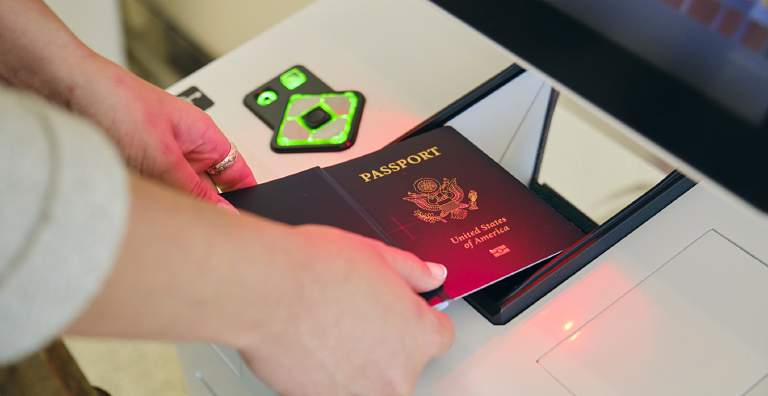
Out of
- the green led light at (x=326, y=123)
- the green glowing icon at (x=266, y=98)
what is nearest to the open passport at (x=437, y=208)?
the green led light at (x=326, y=123)

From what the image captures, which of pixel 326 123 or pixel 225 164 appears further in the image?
pixel 326 123

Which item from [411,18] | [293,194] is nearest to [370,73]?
[411,18]

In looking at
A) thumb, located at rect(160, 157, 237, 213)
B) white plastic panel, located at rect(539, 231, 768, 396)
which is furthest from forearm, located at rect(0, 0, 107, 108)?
white plastic panel, located at rect(539, 231, 768, 396)

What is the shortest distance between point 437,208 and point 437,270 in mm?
92

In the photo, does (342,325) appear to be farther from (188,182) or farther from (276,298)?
(188,182)

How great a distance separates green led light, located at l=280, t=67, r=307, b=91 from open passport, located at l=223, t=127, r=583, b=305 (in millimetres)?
224

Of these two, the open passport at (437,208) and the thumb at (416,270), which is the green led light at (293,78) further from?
the thumb at (416,270)

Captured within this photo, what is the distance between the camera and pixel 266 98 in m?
0.73

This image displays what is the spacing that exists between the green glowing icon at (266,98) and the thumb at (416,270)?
380 millimetres

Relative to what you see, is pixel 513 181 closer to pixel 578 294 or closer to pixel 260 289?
pixel 578 294

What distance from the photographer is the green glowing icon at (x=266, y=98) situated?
0.73 metres

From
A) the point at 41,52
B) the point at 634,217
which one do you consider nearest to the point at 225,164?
the point at 41,52

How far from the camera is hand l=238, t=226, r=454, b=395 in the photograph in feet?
1.11

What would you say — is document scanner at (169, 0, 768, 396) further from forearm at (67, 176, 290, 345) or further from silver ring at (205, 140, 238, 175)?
forearm at (67, 176, 290, 345)
